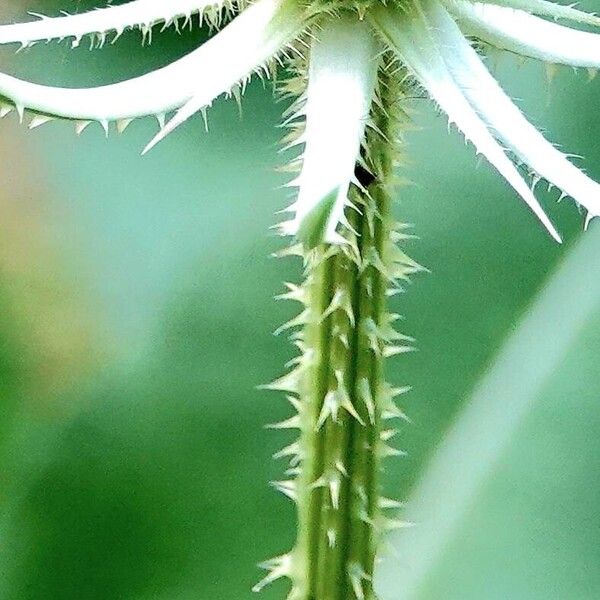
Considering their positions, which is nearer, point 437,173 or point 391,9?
point 391,9

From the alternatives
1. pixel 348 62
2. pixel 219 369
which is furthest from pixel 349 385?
pixel 219 369

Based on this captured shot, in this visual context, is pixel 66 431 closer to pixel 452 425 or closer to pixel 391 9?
pixel 452 425

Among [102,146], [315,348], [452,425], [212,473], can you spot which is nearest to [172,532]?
[212,473]

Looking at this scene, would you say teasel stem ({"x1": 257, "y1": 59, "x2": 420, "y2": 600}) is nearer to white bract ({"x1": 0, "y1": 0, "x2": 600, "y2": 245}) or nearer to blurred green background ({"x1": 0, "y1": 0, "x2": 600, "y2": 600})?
white bract ({"x1": 0, "y1": 0, "x2": 600, "y2": 245})

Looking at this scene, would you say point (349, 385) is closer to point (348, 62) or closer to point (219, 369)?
point (348, 62)

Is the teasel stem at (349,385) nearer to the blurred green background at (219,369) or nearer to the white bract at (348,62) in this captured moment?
the white bract at (348,62)

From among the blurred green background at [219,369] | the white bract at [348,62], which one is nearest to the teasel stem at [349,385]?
the white bract at [348,62]

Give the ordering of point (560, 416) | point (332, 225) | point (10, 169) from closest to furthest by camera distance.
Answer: point (332, 225) → point (560, 416) → point (10, 169)
